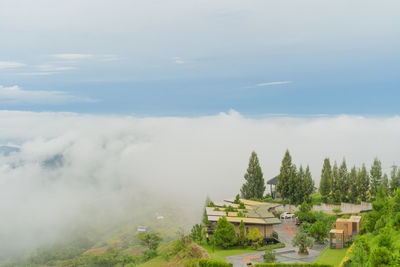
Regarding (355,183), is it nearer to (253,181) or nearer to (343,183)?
(343,183)

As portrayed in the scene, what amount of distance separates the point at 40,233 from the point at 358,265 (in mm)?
101055

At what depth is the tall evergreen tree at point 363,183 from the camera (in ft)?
151

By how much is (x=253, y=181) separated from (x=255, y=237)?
20295 millimetres

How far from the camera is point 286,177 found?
51.1m

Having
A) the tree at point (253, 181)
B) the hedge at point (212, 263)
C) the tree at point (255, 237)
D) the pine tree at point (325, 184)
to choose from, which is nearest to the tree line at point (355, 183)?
the pine tree at point (325, 184)

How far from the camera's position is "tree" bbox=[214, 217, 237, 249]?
114 ft

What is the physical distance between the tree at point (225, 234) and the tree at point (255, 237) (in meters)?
1.51

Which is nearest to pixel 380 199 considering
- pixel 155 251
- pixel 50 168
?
pixel 155 251

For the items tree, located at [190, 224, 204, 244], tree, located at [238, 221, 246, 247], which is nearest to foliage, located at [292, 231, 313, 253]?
tree, located at [238, 221, 246, 247]

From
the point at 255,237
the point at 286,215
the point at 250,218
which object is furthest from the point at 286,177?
the point at 255,237

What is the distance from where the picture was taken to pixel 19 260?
289 feet

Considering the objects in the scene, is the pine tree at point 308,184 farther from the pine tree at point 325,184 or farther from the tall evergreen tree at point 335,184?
the tall evergreen tree at point 335,184

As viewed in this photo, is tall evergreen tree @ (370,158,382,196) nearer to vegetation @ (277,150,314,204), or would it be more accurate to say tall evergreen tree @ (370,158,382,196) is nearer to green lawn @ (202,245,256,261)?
vegetation @ (277,150,314,204)

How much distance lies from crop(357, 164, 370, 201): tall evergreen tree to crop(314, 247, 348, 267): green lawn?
13.5m
